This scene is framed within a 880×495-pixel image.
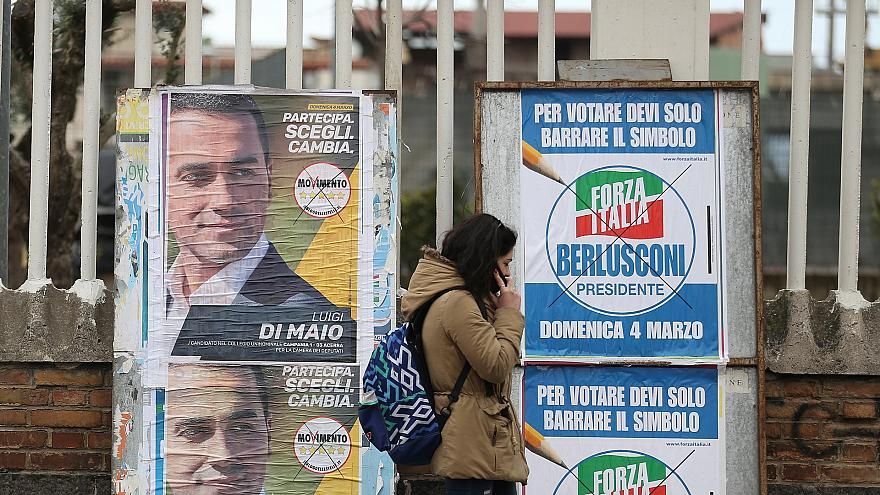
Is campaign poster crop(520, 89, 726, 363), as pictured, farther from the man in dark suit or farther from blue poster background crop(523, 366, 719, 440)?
the man in dark suit

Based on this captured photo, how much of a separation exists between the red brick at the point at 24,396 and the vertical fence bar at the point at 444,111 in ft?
6.40

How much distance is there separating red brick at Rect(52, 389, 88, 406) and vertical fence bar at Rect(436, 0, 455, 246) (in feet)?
5.85

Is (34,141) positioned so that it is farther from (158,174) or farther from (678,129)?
(678,129)

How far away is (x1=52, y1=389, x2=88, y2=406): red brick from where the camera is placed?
506 centimetres

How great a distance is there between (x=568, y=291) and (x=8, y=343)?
8.34ft

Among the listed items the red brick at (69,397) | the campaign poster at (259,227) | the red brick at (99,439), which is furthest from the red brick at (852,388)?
the red brick at (69,397)

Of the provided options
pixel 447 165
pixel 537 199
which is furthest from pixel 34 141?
pixel 537 199

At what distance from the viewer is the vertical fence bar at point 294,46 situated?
4938 millimetres

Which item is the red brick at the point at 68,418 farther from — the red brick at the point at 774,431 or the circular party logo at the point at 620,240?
the red brick at the point at 774,431

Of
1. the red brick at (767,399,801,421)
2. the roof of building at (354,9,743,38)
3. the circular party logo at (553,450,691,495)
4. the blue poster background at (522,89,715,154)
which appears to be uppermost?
the roof of building at (354,9,743,38)

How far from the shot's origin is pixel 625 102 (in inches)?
178

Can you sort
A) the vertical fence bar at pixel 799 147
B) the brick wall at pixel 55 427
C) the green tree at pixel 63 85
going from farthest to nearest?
1. the green tree at pixel 63 85
2. the brick wall at pixel 55 427
3. the vertical fence bar at pixel 799 147

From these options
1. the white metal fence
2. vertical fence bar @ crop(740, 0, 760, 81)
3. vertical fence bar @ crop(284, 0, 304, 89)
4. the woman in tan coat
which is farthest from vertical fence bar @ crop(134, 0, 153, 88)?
vertical fence bar @ crop(740, 0, 760, 81)

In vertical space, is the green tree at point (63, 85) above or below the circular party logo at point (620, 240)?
above
